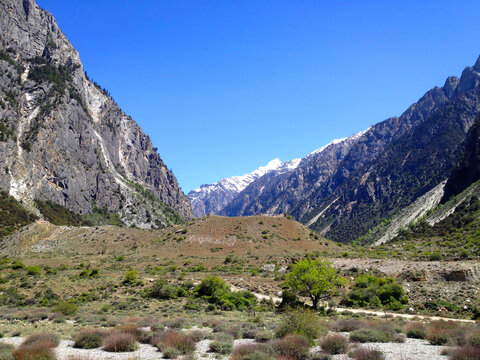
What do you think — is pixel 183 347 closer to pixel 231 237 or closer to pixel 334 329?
pixel 334 329

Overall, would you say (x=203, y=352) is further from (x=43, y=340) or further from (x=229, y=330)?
(x=43, y=340)

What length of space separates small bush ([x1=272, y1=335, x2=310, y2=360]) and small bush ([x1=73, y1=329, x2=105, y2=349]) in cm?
735

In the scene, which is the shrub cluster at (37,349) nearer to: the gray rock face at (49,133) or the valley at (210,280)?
the valley at (210,280)

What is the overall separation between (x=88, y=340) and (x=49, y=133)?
157357 mm

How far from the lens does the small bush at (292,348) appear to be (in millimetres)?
12031

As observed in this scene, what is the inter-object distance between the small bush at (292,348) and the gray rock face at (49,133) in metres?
136

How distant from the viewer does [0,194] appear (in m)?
114

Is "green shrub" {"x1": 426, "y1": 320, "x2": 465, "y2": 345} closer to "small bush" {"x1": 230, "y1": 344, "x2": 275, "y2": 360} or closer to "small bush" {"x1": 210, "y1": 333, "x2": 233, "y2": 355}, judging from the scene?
"small bush" {"x1": 230, "y1": 344, "x2": 275, "y2": 360}

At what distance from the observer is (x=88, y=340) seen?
13.8m

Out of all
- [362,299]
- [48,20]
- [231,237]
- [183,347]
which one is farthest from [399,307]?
[48,20]

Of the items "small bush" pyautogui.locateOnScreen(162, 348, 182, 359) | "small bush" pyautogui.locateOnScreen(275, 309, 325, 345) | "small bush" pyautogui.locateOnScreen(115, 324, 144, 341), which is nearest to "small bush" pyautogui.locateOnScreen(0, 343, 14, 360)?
"small bush" pyautogui.locateOnScreen(115, 324, 144, 341)

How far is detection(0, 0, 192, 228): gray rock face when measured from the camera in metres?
134

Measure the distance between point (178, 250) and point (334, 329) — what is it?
4737 centimetres

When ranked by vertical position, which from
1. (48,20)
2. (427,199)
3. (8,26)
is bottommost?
(427,199)
